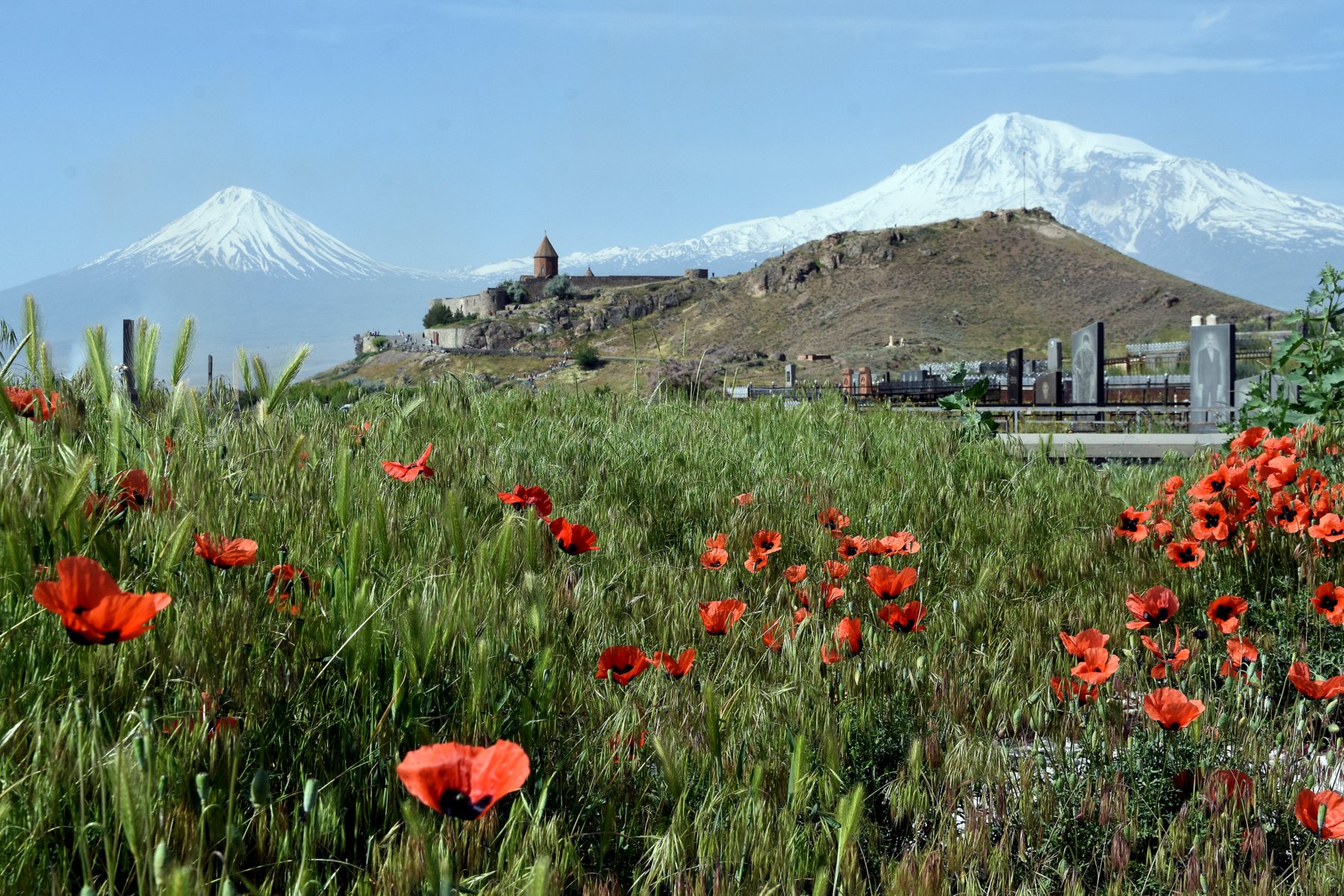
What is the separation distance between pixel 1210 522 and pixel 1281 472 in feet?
1.01

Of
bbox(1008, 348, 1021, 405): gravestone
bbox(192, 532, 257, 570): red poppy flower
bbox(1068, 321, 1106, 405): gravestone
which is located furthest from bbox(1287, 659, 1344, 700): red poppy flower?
bbox(1008, 348, 1021, 405): gravestone

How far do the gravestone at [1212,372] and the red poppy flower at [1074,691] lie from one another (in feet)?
35.4

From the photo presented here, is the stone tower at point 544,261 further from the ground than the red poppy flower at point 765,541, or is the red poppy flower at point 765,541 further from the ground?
the stone tower at point 544,261

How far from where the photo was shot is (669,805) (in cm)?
200

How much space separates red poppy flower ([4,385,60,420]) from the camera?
332 centimetres

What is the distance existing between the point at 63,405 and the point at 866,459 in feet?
12.6

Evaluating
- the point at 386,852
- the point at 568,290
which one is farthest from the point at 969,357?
the point at 386,852

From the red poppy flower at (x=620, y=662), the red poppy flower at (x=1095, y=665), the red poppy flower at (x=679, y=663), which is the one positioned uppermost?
the red poppy flower at (x=620, y=662)

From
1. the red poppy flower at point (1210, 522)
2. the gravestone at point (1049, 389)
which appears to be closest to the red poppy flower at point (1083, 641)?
the red poppy flower at point (1210, 522)

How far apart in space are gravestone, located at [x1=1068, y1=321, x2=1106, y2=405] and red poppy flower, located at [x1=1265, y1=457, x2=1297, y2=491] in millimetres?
14060

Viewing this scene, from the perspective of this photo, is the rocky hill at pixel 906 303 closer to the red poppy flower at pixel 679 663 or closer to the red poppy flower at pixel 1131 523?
the red poppy flower at pixel 1131 523

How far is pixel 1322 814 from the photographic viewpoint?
1746 mm

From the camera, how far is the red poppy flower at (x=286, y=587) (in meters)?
2.10

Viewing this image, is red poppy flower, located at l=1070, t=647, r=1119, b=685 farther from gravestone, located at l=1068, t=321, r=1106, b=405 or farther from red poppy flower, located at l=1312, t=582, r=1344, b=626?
gravestone, located at l=1068, t=321, r=1106, b=405
